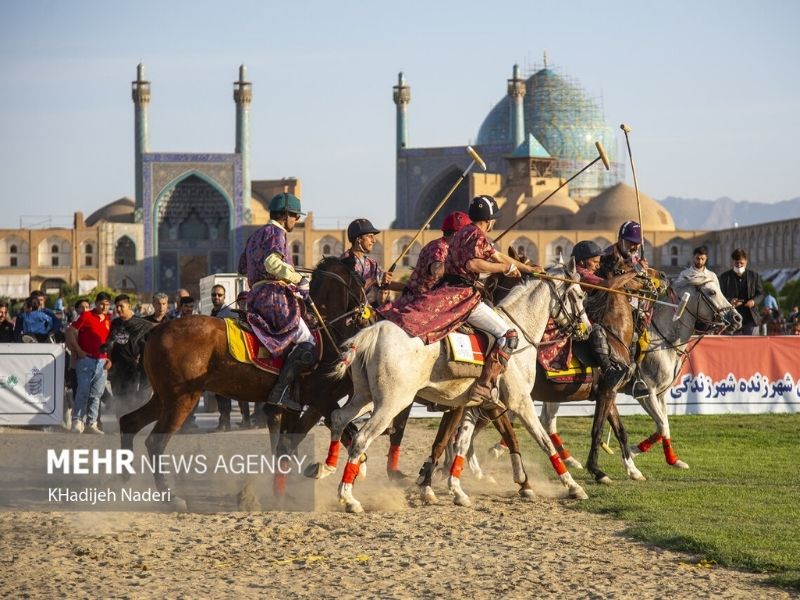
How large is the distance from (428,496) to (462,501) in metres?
0.25

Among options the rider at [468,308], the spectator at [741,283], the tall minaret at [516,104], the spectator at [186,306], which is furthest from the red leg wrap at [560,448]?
the tall minaret at [516,104]

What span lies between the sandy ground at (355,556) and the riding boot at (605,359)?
5.14 feet

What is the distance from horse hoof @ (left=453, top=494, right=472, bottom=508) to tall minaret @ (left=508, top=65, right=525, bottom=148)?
245ft

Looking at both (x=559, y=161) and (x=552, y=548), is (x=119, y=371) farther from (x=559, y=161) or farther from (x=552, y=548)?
(x=559, y=161)

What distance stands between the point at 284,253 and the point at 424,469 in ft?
5.78

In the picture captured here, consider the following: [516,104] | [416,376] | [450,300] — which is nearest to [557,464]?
[416,376]

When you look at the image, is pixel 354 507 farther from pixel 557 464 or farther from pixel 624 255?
pixel 624 255

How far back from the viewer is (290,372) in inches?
350

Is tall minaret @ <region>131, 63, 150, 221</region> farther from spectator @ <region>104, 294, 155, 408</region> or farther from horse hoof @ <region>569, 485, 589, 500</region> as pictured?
horse hoof @ <region>569, 485, 589, 500</region>

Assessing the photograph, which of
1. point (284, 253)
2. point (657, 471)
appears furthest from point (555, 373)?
point (284, 253)

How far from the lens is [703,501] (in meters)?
8.80

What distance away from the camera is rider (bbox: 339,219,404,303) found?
9469 mm

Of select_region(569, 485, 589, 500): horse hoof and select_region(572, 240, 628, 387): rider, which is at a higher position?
select_region(572, 240, 628, 387): rider

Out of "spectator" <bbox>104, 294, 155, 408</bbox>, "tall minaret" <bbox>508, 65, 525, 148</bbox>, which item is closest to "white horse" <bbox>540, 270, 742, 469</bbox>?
"spectator" <bbox>104, 294, 155, 408</bbox>
